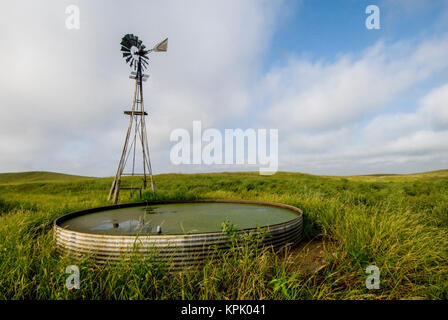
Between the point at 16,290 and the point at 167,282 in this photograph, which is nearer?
the point at 16,290

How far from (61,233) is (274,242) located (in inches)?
138

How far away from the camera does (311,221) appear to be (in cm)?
516

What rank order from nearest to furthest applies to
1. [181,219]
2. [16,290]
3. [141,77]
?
[16,290] < [181,219] < [141,77]

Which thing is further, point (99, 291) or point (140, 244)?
point (140, 244)

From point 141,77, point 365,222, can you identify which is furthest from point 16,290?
point 141,77

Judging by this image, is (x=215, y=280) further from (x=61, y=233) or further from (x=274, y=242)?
(x=61, y=233)

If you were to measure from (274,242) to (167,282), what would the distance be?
1772mm

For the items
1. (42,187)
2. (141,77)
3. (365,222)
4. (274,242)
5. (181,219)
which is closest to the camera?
(274,242)
